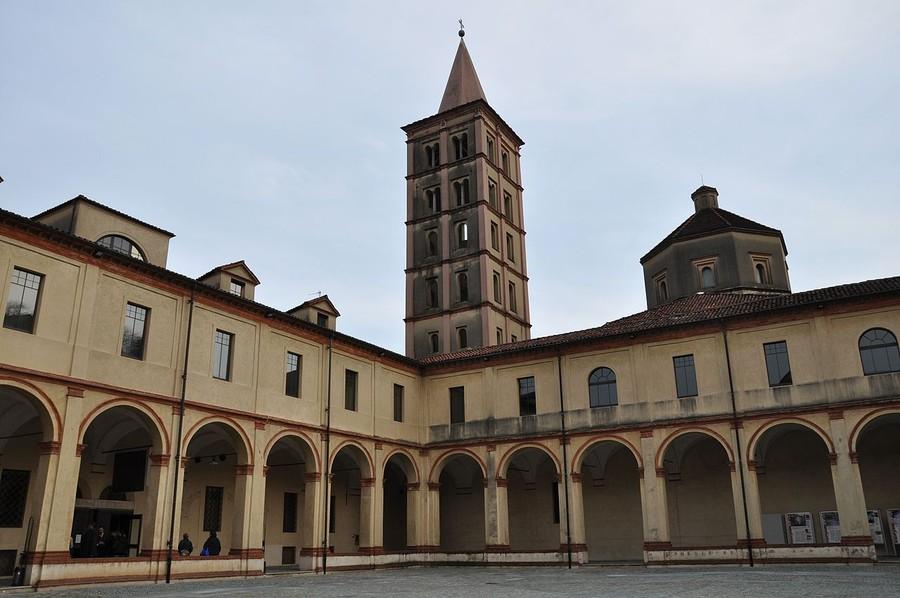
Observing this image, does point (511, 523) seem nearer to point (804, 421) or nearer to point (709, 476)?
point (709, 476)

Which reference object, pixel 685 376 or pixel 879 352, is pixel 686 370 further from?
pixel 879 352

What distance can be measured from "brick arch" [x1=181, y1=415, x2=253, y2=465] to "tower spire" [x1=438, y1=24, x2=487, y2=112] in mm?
29200

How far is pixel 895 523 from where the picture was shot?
25.3m

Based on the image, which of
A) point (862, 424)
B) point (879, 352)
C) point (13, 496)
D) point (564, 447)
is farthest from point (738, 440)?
point (13, 496)

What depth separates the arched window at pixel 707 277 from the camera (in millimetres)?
35344

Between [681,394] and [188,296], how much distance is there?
17.0 metres

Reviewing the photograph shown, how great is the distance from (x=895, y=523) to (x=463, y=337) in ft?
75.5

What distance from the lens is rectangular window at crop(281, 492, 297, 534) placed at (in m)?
29.7

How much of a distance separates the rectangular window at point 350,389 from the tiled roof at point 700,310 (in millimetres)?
4364

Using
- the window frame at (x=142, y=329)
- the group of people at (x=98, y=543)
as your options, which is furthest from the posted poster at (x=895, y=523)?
the group of people at (x=98, y=543)

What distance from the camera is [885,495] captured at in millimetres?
25609

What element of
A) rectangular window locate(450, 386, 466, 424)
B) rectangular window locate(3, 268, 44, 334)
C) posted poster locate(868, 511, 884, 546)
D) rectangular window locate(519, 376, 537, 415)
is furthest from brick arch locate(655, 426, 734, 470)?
rectangular window locate(3, 268, 44, 334)

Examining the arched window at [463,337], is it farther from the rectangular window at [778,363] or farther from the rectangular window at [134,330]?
the rectangular window at [134,330]

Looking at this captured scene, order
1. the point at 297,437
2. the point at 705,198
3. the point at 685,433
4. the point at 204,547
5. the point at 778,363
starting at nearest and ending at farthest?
the point at 204,547 → the point at 778,363 → the point at 297,437 → the point at 685,433 → the point at 705,198
